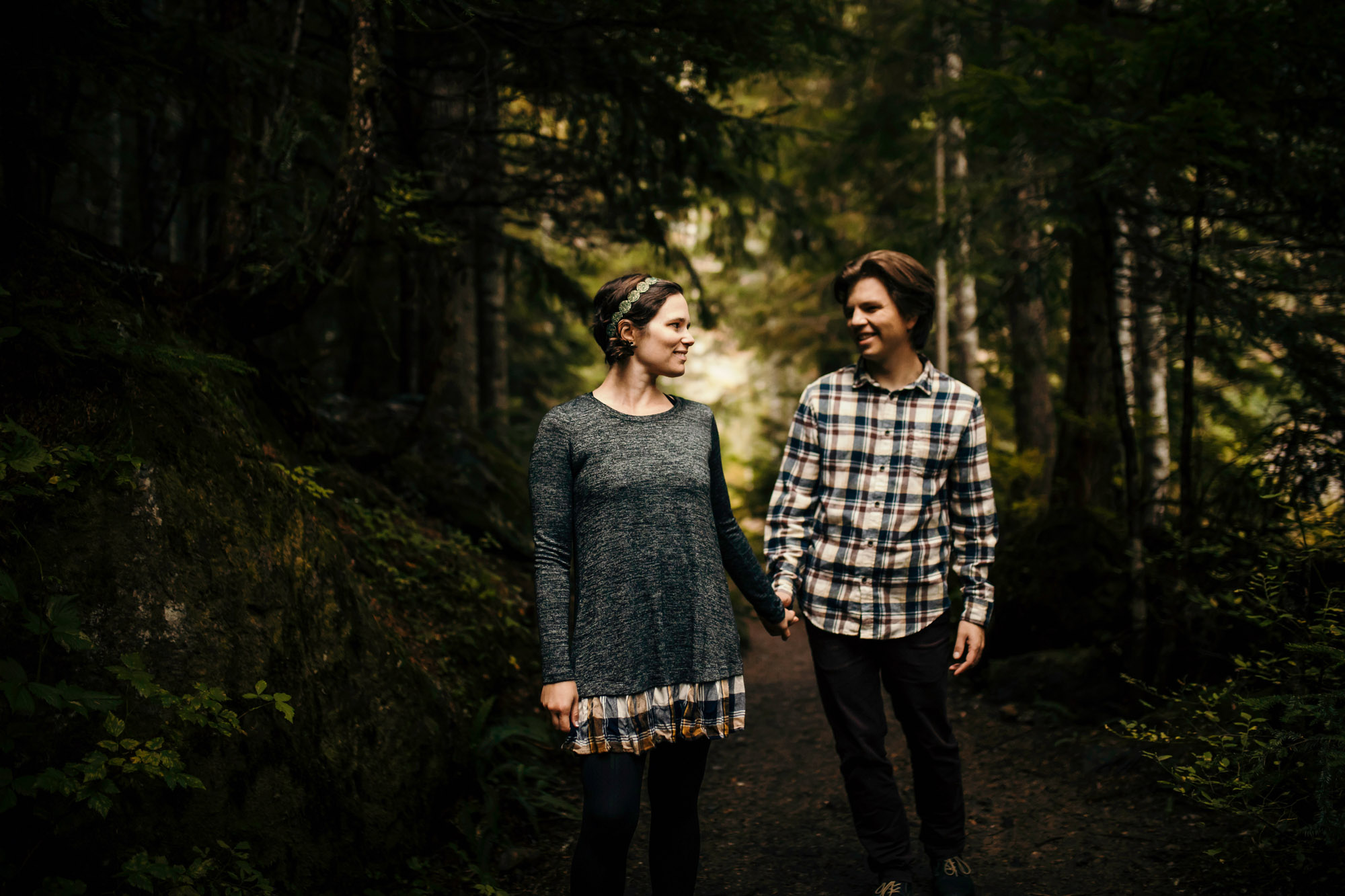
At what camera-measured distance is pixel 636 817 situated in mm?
2359

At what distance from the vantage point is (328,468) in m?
5.13

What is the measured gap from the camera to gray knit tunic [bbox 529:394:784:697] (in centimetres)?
241

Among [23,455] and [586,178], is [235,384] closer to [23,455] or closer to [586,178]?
[23,455]

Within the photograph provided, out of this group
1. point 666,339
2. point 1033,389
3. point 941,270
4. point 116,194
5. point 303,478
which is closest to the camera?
point 666,339

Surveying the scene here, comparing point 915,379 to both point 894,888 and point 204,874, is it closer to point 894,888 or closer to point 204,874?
point 894,888

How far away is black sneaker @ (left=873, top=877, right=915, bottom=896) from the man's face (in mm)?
2028

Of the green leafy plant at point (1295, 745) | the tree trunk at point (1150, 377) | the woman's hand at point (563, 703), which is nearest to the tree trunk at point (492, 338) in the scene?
the tree trunk at point (1150, 377)

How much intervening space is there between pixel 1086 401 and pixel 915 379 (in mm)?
4223

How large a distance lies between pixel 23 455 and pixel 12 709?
789mm

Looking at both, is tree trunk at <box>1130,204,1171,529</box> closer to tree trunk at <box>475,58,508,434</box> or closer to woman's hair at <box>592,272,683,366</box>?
woman's hair at <box>592,272,683,366</box>

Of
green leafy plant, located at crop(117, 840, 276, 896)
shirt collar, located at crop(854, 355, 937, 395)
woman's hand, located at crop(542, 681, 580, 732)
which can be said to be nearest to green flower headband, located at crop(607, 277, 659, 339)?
shirt collar, located at crop(854, 355, 937, 395)

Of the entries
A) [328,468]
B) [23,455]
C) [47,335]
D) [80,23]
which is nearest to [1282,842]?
[23,455]

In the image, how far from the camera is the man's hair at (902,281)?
312cm

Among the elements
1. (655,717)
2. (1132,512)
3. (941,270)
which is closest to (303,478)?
(655,717)
